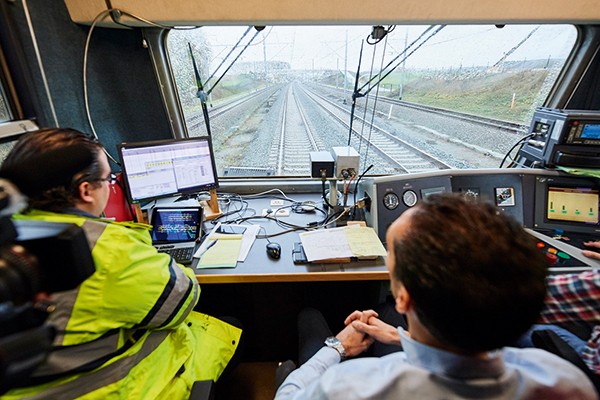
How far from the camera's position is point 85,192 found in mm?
798

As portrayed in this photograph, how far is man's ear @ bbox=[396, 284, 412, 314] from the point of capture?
51cm

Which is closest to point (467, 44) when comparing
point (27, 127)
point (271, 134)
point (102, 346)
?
point (271, 134)

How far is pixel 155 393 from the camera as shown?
2.58ft

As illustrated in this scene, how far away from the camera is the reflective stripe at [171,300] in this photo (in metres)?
0.77

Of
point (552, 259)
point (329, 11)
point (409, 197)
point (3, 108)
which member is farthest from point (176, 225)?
point (552, 259)

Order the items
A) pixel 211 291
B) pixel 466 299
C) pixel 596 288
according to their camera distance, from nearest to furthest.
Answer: pixel 466 299 → pixel 596 288 → pixel 211 291

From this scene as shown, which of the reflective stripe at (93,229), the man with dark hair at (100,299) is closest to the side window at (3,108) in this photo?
the man with dark hair at (100,299)

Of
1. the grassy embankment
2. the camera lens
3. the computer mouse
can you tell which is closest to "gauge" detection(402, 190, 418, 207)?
the computer mouse

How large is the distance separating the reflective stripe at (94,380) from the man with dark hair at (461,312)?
1.68 ft

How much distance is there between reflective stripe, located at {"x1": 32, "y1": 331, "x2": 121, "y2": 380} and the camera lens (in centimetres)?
41

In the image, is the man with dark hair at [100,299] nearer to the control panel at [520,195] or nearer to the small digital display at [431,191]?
the control panel at [520,195]

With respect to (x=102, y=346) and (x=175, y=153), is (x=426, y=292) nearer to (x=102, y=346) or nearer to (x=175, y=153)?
(x=102, y=346)

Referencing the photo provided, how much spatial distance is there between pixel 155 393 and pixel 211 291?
965 mm

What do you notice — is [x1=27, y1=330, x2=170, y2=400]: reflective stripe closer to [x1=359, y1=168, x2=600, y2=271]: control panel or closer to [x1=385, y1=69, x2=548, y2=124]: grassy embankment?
[x1=359, y1=168, x2=600, y2=271]: control panel
